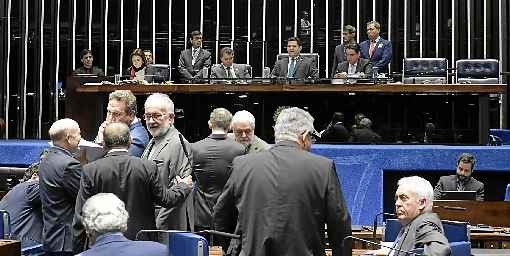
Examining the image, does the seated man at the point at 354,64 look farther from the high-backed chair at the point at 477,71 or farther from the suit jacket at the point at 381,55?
the high-backed chair at the point at 477,71

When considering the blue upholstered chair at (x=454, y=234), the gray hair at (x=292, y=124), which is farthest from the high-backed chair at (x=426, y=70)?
the gray hair at (x=292, y=124)

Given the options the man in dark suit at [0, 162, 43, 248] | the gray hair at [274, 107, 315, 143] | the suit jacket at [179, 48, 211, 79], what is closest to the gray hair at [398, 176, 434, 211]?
the gray hair at [274, 107, 315, 143]

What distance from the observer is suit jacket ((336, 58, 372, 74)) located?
10.5 m

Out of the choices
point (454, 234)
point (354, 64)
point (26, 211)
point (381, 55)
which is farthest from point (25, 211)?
point (381, 55)

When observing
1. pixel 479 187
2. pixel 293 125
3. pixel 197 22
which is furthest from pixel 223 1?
pixel 293 125

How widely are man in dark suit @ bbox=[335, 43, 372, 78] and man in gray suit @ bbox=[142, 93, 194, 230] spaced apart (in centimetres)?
527

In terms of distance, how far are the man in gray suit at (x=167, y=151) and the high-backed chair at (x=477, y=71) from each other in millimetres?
5792

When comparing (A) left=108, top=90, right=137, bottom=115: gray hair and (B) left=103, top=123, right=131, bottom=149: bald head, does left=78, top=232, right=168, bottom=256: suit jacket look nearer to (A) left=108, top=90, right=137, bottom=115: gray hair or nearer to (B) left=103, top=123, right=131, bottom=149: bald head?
(B) left=103, top=123, right=131, bottom=149: bald head

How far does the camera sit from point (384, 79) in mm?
9977

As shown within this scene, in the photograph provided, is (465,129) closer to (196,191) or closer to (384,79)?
(384,79)

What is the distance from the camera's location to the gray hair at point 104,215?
385cm

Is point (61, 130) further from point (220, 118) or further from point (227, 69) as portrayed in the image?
point (227, 69)

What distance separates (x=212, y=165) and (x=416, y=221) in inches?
83.6

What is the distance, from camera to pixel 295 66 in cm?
1051
